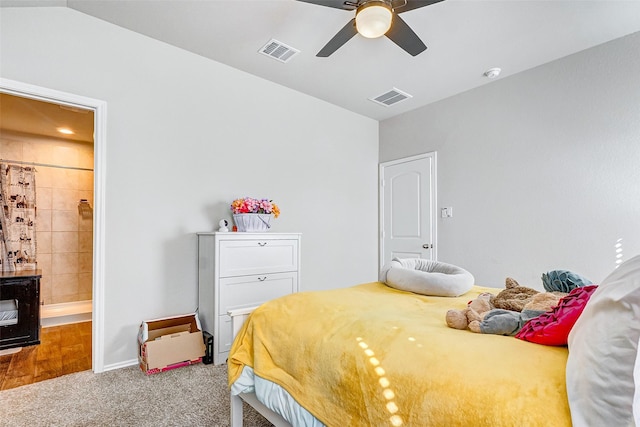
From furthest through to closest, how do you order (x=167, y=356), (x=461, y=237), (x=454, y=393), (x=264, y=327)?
1. (x=461, y=237)
2. (x=167, y=356)
3. (x=264, y=327)
4. (x=454, y=393)

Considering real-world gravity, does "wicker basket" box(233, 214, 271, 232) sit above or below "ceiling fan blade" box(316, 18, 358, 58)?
below

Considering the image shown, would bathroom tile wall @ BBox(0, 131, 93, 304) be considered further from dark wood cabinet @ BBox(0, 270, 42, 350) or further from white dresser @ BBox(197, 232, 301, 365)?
white dresser @ BBox(197, 232, 301, 365)

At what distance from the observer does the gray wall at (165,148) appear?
2.55 metres

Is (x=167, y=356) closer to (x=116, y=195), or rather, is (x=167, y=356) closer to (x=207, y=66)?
(x=116, y=195)

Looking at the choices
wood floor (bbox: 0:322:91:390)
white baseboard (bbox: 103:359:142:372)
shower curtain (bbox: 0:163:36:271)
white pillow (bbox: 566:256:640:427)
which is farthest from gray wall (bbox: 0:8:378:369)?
white pillow (bbox: 566:256:640:427)

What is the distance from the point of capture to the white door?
419 centimetres

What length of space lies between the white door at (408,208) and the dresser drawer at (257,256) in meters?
1.75

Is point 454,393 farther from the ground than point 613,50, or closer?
closer

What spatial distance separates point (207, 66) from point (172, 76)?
0.37 meters

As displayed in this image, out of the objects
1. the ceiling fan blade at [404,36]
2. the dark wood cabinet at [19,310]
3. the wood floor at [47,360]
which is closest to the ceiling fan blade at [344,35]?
the ceiling fan blade at [404,36]

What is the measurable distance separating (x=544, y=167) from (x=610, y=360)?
3063 millimetres

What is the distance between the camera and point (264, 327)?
1.61 m

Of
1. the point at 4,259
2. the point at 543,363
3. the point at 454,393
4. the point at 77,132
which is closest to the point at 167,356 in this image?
the point at 454,393

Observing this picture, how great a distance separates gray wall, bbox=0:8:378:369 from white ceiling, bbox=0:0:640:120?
195mm
